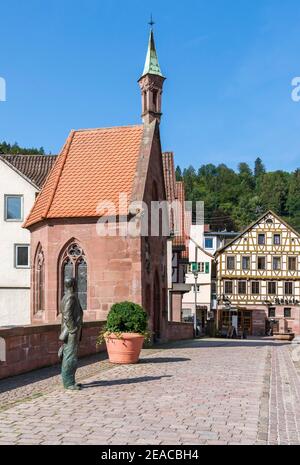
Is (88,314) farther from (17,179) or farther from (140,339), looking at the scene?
(17,179)

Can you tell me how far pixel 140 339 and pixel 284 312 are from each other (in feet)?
145

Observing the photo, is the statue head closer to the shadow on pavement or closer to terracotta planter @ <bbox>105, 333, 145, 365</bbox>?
the shadow on pavement

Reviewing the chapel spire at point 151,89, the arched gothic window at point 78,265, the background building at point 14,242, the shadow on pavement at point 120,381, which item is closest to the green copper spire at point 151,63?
the chapel spire at point 151,89

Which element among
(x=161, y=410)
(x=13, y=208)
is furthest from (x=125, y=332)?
(x=13, y=208)

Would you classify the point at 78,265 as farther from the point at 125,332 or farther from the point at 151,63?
the point at 151,63

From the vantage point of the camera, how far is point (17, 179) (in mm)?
34656

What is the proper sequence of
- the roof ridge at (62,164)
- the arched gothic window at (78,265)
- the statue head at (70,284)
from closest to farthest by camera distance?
the statue head at (70,284) → the arched gothic window at (78,265) → the roof ridge at (62,164)

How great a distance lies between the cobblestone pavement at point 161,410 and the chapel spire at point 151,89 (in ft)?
42.5

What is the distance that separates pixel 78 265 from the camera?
2016 cm

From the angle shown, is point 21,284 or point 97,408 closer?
point 97,408

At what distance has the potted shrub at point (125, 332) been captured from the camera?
45.2 ft

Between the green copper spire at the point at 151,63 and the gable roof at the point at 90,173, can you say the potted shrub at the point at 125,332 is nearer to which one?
the gable roof at the point at 90,173

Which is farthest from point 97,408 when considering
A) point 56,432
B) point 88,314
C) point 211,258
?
point 211,258

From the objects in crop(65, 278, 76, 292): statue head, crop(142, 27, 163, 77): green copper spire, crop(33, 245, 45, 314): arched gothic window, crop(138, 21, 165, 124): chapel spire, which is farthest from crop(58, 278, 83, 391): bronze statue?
crop(142, 27, 163, 77): green copper spire
